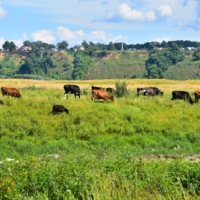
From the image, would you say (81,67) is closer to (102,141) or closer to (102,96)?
(102,96)

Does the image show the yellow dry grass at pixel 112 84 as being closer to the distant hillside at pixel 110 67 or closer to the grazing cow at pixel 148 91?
the grazing cow at pixel 148 91

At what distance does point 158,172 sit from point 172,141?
11719 millimetres

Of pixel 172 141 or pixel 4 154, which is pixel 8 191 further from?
pixel 172 141

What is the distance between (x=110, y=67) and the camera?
540ft

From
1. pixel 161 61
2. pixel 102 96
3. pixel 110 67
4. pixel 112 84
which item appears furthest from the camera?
pixel 110 67

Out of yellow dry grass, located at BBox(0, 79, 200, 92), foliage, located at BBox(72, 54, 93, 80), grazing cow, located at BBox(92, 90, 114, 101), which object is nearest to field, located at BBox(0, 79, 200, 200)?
grazing cow, located at BBox(92, 90, 114, 101)

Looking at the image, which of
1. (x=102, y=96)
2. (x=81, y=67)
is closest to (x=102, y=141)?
(x=102, y=96)

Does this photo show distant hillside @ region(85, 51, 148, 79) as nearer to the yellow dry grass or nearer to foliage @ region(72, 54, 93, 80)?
foliage @ region(72, 54, 93, 80)

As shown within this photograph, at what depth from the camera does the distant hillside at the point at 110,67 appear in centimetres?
14788

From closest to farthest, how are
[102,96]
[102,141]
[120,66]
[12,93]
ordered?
[102,141] < [102,96] < [12,93] < [120,66]

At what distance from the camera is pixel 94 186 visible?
27.6 feet

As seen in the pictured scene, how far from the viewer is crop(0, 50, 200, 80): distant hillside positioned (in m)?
148

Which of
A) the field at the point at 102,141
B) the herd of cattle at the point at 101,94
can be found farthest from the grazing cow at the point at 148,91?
the field at the point at 102,141

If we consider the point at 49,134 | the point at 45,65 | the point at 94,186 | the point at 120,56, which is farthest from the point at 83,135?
the point at 120,56
